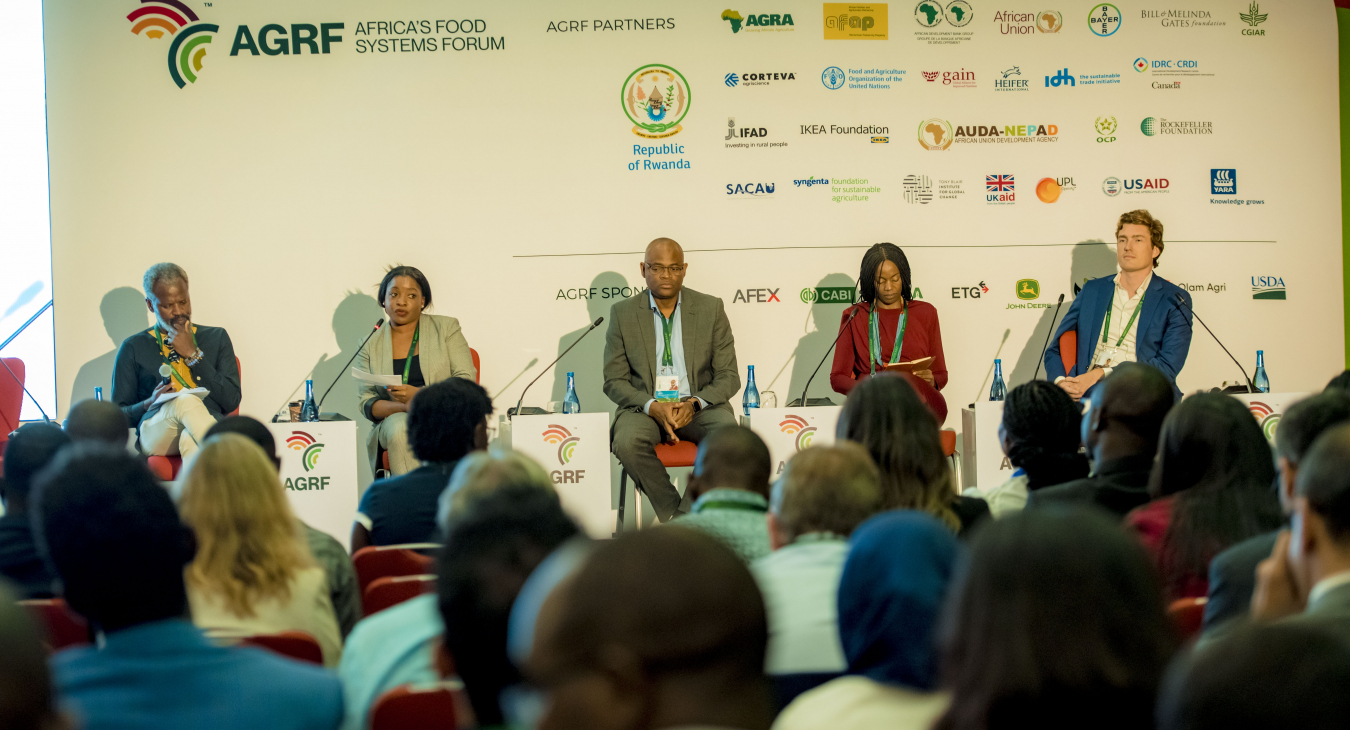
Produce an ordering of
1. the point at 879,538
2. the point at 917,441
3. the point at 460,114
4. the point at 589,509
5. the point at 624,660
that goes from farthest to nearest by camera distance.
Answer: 1. the point at 460,114
2. the point at 589,509
3. the point at 917,441
4. the point at 879,538
5. the point at 624,660

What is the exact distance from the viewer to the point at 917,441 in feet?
8.53

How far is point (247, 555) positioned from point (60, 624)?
1.38 ft

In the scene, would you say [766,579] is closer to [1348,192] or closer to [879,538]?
[879,538]

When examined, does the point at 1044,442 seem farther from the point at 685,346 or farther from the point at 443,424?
the point at 685,346

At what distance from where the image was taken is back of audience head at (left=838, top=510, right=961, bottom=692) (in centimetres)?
142

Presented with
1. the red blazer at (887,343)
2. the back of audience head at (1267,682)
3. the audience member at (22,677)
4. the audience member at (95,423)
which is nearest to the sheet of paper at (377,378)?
the audience member at (95,423)

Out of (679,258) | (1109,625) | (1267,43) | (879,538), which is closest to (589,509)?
(679,258)

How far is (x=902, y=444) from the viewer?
260cm

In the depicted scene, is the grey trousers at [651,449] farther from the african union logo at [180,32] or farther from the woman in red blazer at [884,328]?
the african union logo at [180,32]

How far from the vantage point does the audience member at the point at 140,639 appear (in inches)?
50.1

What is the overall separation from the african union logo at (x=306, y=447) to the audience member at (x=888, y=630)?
398 cm

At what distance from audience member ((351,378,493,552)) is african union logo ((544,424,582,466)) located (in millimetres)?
1351

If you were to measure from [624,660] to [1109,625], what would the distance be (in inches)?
16.4

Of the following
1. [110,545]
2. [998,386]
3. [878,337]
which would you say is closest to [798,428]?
[878,337]
